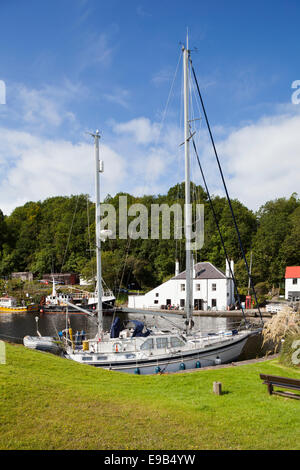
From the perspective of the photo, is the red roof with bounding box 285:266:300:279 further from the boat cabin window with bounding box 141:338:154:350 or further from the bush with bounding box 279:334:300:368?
the bush with bounding box 279:334:300:368

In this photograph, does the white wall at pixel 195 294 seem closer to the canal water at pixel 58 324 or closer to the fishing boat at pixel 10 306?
the canal water at pixel 58 324

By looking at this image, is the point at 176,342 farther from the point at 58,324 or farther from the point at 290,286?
the point at 290,286

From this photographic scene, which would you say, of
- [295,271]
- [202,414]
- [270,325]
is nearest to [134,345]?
[270,325]

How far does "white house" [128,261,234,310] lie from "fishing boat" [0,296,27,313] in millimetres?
20341

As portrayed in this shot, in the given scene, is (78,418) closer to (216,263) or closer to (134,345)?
(134,345)

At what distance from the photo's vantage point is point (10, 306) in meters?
53.3

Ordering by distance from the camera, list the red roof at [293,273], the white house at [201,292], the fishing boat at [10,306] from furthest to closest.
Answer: the fishing boat at [10,306] → the red roof at [293,273] → the white house at [201,292]

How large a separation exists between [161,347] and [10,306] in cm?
4313

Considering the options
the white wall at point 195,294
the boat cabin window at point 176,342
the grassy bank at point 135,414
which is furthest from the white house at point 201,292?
the grassy bank at point 135,414

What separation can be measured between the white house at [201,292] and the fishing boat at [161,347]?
28349 millimetres

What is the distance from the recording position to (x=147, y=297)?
5366 cm

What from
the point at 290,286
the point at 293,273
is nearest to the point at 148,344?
the point at 290,286

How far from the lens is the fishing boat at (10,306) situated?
52.7 meters

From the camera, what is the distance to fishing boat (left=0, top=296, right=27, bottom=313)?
173 ft
